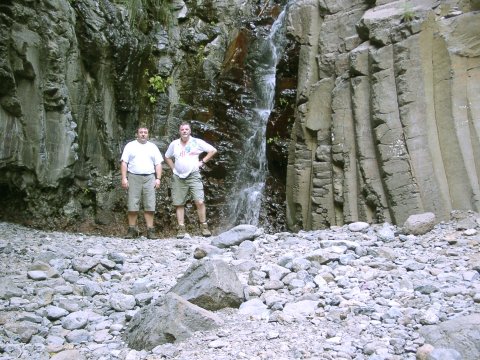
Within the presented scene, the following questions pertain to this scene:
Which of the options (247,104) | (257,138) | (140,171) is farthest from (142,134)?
(247,104)

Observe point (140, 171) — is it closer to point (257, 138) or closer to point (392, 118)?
point (392, 118)

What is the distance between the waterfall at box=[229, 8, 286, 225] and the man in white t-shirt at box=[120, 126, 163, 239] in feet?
13.0

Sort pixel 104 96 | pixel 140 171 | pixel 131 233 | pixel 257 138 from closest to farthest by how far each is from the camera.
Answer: pixel 140 171
pixel 131 233
pixel 104 96
pixel 257 138

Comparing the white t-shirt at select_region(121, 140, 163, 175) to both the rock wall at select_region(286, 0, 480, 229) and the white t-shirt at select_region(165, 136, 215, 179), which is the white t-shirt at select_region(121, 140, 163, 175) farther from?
the rock wall at select_region(286, 0, 480, 229)

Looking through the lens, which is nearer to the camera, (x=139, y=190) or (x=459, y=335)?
(x=459, y=335)

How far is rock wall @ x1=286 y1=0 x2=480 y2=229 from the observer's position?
301 inches

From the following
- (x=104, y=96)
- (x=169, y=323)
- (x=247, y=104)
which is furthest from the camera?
(x=247, y=104)

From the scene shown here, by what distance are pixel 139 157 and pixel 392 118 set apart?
4425 millimetres

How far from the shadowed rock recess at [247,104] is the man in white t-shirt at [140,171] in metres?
2.24

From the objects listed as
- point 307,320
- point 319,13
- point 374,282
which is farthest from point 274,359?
point 319,13

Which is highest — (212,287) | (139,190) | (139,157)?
(139,157)

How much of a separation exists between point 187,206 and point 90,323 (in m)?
8.14

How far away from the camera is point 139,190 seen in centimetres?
874

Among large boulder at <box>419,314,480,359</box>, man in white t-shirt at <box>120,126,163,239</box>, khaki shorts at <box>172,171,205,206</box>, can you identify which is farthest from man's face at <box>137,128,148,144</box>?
large boulder at <box>419,314,480,359</box>
